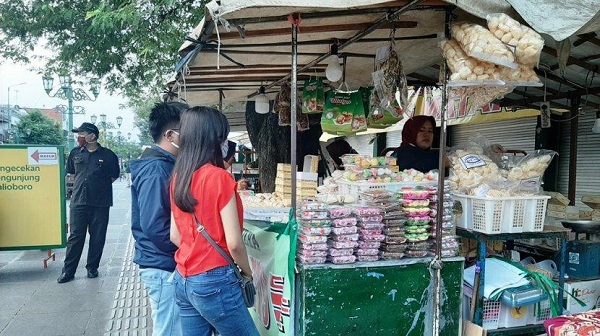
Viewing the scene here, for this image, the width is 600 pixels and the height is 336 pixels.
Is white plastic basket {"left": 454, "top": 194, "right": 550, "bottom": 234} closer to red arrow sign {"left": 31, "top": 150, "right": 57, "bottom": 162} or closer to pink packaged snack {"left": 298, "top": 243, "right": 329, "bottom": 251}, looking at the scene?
pink packaged snack {"left": 298, "top": 243, "right": 329, "bottom": 251}

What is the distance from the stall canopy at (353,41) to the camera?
238cm

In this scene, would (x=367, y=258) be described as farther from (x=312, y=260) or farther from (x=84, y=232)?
(x=84, y=232)

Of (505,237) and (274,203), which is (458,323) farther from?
(274,203)

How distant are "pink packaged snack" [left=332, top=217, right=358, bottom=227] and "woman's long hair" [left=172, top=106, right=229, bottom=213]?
2.89 feet

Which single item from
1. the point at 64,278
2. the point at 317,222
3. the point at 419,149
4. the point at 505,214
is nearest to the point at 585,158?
the point at 419,149

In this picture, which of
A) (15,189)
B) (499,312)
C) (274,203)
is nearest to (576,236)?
(499,312)

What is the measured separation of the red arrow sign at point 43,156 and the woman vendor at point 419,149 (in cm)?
489

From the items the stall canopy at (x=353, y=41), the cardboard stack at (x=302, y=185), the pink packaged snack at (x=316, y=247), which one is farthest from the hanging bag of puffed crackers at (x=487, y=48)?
the cardboard stack at (x=302, y=185)

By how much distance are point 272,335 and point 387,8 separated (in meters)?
2.33

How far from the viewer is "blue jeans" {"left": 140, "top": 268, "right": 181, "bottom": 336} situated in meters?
2.72

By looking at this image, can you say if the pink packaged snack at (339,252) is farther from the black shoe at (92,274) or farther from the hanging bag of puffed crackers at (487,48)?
the black shoe at (92,274)

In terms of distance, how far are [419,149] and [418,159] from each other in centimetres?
14

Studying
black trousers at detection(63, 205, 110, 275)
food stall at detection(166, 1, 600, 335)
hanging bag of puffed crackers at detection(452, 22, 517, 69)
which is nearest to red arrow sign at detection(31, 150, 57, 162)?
black trousers at detection(63, 205, 110, 275)

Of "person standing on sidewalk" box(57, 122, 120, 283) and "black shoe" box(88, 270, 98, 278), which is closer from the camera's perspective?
"person standing on sidewalk" box(57, 122, 120, 283)
